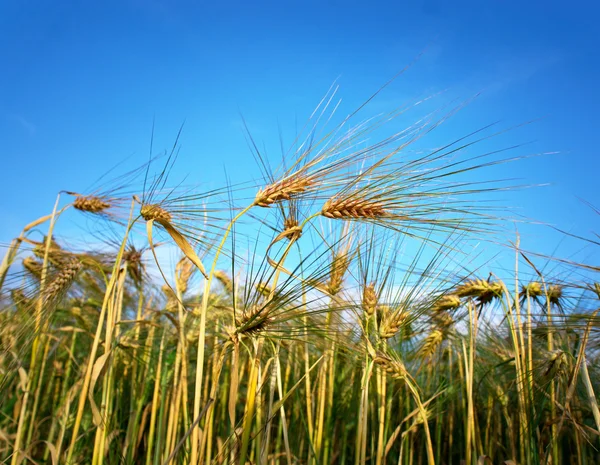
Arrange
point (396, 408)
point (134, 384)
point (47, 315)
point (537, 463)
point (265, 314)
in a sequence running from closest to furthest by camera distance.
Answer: point (265, 314) → point (47, 315) → point (537, 463) → point (134, 384) → point (396, 408)

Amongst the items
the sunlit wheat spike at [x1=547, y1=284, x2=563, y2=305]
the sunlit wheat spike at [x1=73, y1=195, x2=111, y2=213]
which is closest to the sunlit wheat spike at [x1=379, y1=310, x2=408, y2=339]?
the sunlit wheat spike at [x1=547, y1=284, x2=563, y2=305]

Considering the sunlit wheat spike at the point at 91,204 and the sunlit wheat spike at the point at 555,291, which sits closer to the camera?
the sunlit wheat spike at the point at 91,204

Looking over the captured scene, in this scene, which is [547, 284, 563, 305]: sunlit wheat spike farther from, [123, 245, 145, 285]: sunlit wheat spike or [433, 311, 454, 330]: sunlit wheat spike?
[123, 245, 145, 285]: sunlit wheat spike

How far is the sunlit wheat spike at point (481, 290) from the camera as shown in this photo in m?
2.52

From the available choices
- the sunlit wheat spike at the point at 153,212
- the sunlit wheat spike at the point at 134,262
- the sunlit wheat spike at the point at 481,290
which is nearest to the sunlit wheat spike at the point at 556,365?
the sunlit wheat spike at the point at 481,290

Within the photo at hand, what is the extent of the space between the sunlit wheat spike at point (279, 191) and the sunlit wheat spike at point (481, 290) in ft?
4.46

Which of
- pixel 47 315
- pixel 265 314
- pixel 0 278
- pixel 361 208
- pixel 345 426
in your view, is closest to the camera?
pixel 265 314

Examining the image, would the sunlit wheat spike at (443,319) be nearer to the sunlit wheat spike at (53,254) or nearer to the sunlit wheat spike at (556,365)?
the sunlit wheat spike at (556,365)

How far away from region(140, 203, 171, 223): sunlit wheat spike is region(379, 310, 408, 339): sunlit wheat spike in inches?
36.0

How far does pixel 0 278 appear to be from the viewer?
2.43 metres

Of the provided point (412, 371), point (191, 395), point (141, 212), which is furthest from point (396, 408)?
point (141, 212)

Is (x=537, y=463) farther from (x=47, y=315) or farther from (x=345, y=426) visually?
(x=47, y=315)

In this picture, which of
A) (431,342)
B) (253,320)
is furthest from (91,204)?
(431,342)

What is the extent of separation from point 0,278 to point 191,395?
4.73 feet
